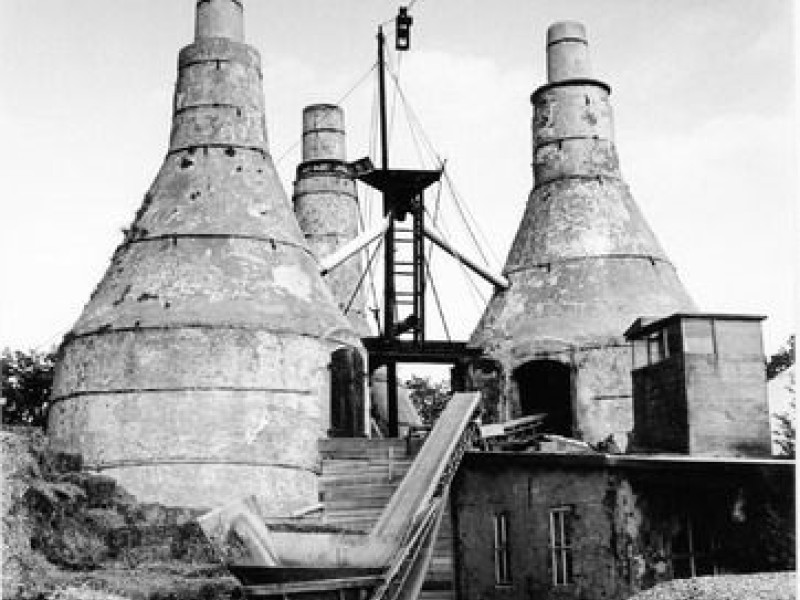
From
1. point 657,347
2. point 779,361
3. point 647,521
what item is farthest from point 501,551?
point 779,361

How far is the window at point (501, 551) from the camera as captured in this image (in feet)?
50.4

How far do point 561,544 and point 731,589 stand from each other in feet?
13.8

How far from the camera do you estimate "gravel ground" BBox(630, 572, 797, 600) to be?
32.9 feet

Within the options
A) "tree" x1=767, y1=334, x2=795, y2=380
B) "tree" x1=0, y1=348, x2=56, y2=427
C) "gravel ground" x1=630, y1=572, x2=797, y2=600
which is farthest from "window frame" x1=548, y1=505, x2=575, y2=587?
"tree" x1=767, y1=334, x2=795, y2=380

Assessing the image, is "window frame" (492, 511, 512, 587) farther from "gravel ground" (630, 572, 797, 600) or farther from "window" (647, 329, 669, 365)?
"gravel ground" (630, 572, 797, 600)

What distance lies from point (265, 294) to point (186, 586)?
7.73 meters

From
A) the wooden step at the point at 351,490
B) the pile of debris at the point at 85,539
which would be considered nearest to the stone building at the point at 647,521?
the wooden step at the point at 351,490

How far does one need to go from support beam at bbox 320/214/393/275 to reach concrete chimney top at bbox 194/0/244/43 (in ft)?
15.3

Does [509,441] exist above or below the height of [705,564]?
above

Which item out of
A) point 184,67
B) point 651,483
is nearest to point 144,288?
point 184,67

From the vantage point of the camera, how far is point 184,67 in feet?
69.7

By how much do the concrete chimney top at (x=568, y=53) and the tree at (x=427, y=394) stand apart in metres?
24.1

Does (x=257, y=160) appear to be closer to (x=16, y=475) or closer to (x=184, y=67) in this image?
(x=184, y=67)

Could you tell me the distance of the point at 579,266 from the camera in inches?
917
